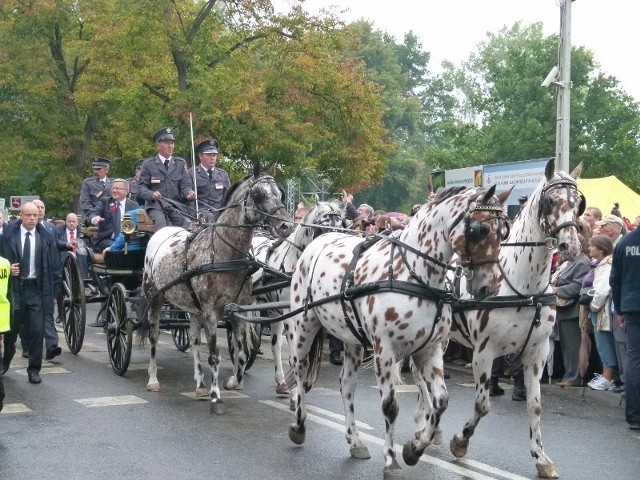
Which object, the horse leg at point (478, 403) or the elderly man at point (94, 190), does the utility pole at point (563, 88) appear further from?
the horse leg at point (478, 403)

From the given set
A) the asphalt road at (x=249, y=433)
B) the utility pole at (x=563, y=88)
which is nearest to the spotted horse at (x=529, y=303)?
the asphalt road at (x=249, y=433)

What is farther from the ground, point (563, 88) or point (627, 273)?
point (563, 88)

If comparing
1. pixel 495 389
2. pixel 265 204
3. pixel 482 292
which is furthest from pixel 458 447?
pixel 265 204

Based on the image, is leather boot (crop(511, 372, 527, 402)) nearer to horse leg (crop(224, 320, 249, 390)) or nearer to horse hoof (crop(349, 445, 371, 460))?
horse leg (crop(224, 320, 249, 390))

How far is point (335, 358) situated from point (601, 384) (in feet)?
12.8

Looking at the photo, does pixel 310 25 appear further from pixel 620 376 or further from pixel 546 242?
pixel 546 242

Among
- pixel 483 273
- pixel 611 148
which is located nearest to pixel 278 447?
pixel 483 273

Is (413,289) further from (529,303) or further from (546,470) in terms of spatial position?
(546,470)

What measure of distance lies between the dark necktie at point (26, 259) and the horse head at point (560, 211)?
264 inches

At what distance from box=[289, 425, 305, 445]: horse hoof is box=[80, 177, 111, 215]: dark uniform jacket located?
6.71 m

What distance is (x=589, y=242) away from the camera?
10.5m

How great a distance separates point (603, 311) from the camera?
34.3 ft

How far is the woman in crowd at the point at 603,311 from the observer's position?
10.2 meters

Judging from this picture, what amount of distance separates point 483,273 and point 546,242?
1013mm
